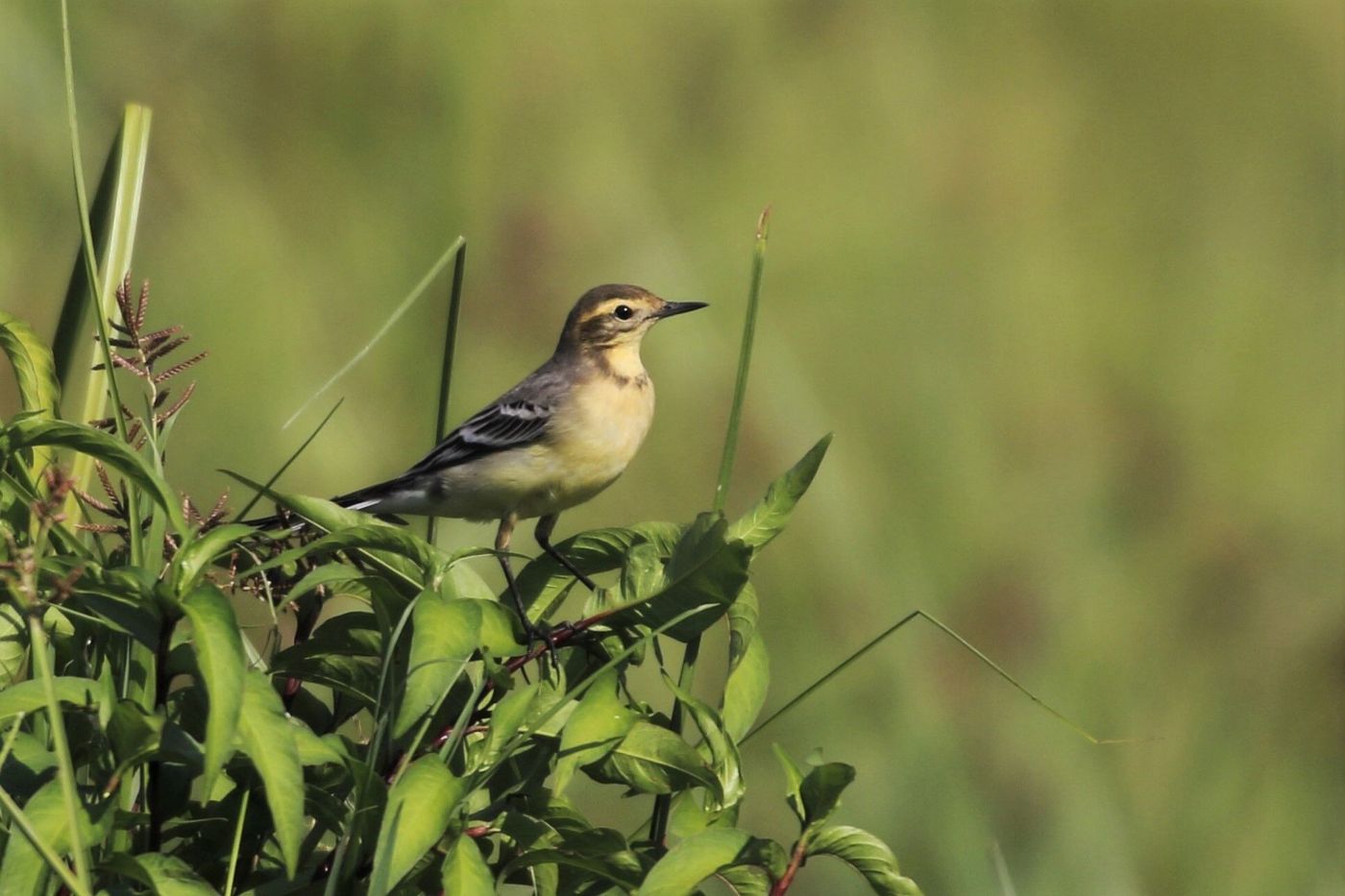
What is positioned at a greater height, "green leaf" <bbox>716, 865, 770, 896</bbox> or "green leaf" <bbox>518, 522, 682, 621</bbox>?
"green leaf" <bbox>518, 522, 682, 621</bbox>

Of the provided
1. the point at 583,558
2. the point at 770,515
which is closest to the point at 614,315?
the point at 583,558

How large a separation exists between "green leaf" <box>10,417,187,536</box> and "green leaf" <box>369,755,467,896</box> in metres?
0.28

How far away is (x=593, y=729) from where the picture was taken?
55.6 inches

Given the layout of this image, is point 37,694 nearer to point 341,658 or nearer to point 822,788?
point 341,658

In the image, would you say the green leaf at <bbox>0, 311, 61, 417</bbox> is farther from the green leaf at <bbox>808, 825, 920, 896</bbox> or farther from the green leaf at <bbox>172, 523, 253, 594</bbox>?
the green leaf at <bbox>808, 825, 920, 896</bbox>

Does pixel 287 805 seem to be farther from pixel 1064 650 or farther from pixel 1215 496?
pixel 1215 496

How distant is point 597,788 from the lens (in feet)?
13.4

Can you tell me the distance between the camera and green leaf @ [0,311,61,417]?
5.62 ft

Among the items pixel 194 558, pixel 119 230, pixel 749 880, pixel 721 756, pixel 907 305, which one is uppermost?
pixel 119 230

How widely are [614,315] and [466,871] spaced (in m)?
2.37

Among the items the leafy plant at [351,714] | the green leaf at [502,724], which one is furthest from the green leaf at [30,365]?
the green leaf at [502,724]

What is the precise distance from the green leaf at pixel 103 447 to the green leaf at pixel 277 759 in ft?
0.51

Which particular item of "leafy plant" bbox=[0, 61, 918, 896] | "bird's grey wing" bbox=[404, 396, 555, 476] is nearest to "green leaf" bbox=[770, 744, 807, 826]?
"leafy plant" bbox=[0, 61, 918, 896]

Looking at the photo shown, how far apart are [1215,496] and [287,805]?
4.58 meters
